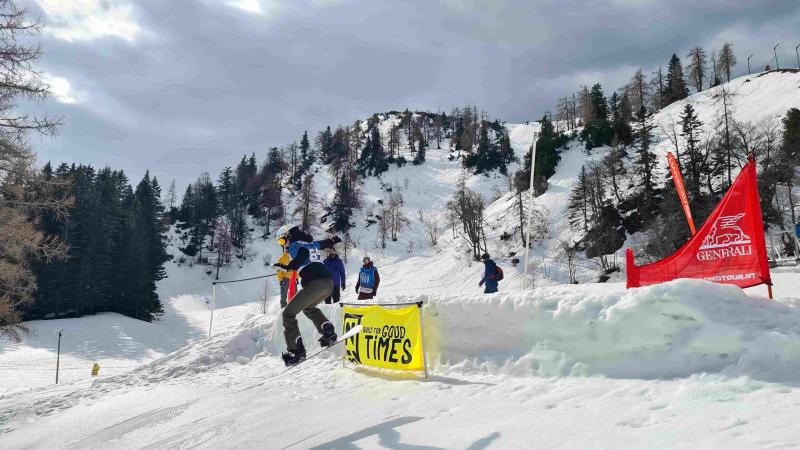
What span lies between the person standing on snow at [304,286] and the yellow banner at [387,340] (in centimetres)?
138

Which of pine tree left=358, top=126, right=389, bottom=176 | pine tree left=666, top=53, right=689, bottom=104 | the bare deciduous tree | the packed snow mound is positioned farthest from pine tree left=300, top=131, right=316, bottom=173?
the packed snow mound

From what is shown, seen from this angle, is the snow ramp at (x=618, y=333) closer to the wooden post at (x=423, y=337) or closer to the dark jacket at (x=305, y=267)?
the wooden post at (x=423, y=337)

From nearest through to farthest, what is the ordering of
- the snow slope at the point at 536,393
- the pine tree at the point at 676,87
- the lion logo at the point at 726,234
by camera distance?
1. the snow slope at the point at 536,393
2. the lion logo at the point at 726,234
3. the pine tree at the point at 676,87

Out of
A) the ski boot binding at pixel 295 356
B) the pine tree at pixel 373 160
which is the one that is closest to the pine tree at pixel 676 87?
the pine tree at pixel 373 160

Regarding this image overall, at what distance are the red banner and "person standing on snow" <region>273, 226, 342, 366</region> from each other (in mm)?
5831

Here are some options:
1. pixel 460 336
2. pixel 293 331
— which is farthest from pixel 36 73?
pixel 460 336

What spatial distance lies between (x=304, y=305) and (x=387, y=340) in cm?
190

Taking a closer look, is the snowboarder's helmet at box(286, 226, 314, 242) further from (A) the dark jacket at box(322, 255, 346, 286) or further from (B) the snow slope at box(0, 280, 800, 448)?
(A) the dark jacket at box(322, 255, 346, 286)

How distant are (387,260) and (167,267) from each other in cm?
3385

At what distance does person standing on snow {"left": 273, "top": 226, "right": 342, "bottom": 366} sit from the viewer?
6984 millimetres

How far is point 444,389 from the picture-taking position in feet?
20.8

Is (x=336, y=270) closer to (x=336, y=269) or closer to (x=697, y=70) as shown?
(x=336, y=269)

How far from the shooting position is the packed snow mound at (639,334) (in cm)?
499

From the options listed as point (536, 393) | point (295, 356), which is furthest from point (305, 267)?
point (536, 393)
